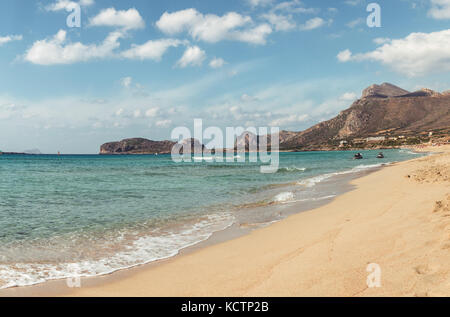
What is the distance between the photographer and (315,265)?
529 cm

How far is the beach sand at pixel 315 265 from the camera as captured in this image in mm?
4375

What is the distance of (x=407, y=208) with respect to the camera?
29.8ft

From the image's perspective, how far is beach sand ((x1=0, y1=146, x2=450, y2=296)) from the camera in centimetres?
438

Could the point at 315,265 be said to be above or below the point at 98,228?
above

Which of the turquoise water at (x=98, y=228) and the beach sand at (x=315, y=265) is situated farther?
the turquoise water at (x=98, y=228)

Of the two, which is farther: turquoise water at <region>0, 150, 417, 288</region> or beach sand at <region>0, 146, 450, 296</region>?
turquoise water at <region>0, 150, 417, 288</region>

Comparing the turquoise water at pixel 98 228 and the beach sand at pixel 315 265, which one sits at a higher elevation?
the beach sand at pixel 315 265

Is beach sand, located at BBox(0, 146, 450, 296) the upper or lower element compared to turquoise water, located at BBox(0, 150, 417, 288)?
upper

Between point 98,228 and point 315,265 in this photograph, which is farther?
point 98,228
